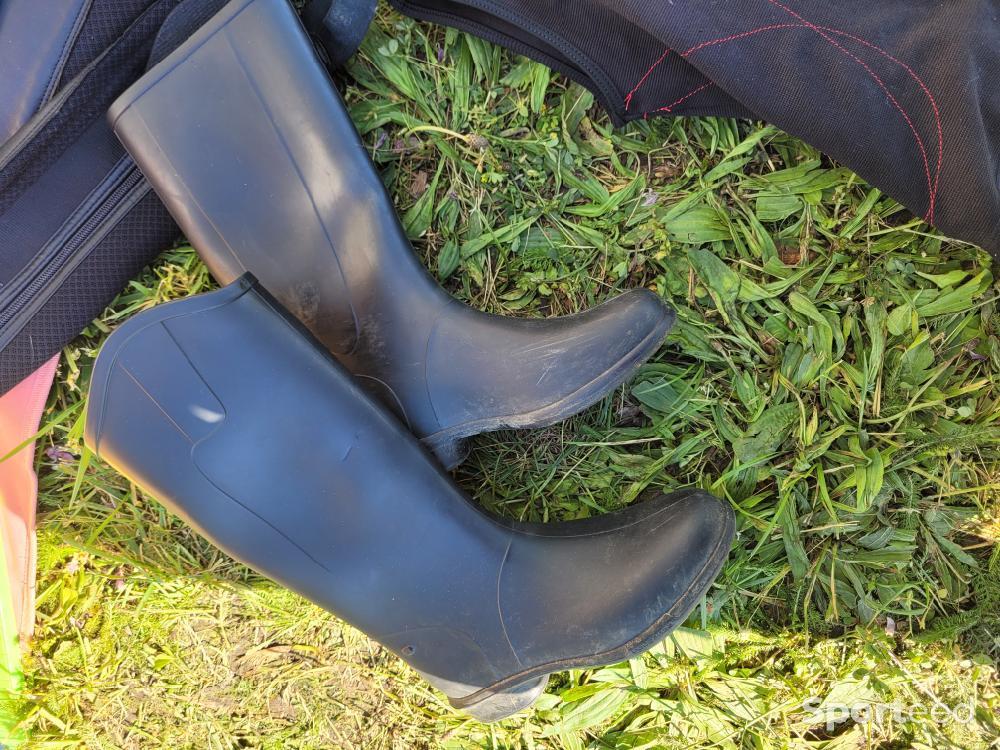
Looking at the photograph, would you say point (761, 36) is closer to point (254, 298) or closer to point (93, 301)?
point (254, 298)

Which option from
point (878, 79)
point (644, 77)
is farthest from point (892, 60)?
point (644, 77)

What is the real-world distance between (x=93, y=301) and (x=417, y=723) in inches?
43.2

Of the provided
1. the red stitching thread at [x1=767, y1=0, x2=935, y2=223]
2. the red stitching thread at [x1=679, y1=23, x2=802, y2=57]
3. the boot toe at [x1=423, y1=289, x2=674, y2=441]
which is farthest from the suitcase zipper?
the red stitching thread at [x1=767, y1=0, x2=935, y2=223]

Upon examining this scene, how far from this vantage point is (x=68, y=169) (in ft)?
4.26

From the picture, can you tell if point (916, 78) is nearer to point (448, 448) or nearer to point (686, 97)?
point (686, 97)

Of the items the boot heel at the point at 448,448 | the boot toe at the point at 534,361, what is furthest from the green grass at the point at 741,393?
the boot toe at the point at 534,361

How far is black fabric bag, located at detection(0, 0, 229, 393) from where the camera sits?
123 centimetres

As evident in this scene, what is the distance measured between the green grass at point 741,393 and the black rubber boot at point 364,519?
7.3 inches

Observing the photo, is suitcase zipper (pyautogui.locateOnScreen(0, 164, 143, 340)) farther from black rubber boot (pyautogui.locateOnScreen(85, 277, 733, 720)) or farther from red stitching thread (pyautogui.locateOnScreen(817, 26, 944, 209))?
red stitching thread (pyautogui.locateOnScreen(817, 26, 944, 209))

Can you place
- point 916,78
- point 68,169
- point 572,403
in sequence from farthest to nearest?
point 68,169
point 572,403
point 916,78

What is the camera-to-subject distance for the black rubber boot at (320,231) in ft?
4.00

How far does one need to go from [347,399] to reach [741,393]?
0.75m

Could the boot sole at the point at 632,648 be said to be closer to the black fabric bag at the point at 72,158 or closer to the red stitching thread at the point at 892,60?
the red stitching thread at the point at 892,60

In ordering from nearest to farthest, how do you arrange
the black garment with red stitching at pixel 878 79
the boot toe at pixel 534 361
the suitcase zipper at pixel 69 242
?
the black garment with red stitching at pixel 878 79, the boot toe at pixel 534 361, the suitcase zipper at pixel 69 242
